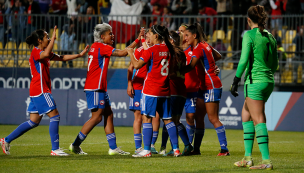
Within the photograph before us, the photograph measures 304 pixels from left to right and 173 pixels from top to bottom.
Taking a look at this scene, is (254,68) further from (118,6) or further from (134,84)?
(118,6)

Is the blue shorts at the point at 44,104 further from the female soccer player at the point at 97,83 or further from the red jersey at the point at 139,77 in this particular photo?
the red jersey at the point at 139,77

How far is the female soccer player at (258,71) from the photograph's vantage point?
222 inches

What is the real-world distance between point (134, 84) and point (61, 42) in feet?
28.9

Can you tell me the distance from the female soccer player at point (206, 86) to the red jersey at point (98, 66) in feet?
4.74

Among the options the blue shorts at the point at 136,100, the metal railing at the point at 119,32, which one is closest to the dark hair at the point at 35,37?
the blue shorts at the point at 136,100

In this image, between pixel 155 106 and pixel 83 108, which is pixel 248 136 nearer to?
pixel 155 106

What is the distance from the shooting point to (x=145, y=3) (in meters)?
17.8

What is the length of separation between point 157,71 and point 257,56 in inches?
66.1

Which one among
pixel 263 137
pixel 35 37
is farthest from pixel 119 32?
pixel 263 137

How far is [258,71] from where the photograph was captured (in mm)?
5715

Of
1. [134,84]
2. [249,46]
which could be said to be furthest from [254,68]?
[134,84]

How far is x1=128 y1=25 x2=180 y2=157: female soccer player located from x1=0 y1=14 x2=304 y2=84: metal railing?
8631mm

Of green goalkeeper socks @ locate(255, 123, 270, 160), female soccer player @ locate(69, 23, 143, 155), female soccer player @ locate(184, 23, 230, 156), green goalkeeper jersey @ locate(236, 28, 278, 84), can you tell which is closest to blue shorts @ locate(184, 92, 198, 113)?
female soccer player @ locate(184, 23, 230, 156)

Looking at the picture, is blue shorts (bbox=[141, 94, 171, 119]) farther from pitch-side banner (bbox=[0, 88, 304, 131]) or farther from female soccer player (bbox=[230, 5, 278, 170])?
pitch-side banner (bbox=[0, 88, 304, 131])
